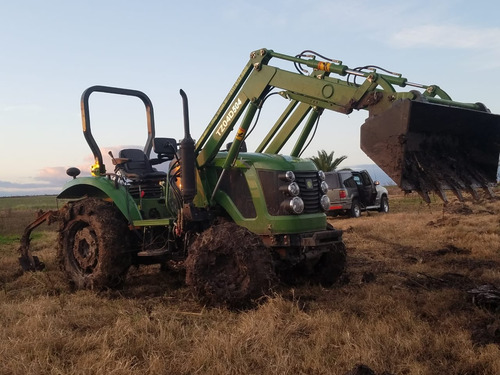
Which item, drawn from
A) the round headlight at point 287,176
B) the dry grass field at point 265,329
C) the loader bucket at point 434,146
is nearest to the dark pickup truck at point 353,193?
the dry grass field at point 265,329

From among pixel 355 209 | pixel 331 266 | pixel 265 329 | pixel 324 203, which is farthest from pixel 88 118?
pixel 355 209

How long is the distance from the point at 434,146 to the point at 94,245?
4.36 m

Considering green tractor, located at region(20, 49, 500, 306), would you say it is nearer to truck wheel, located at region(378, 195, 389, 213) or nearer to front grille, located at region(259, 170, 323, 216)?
front grille, located at region(259, 170, 323, 216)

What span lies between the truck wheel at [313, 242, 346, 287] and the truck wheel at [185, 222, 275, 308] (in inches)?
57.6

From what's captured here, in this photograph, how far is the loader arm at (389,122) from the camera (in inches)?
190

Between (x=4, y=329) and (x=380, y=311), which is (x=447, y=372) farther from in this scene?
(x=4, y=329)

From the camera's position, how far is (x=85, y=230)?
23.5 ft

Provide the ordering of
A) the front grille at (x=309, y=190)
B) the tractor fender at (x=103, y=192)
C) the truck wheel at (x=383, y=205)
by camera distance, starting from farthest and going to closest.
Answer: the truck wheel at (x=383, y=205)
the tractor fender at (x=103, y=192)
the front grille at (x=309, y=190)

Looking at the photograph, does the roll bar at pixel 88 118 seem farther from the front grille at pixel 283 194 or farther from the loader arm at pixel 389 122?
the front grille at pixel 283 194

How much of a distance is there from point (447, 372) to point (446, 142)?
254cm

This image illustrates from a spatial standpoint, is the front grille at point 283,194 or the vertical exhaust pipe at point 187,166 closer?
the front grille at point 283,194

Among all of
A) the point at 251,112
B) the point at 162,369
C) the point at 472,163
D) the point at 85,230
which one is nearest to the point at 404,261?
the point at 472,163

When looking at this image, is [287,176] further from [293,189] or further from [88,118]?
[88,118]

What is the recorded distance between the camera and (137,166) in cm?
782
